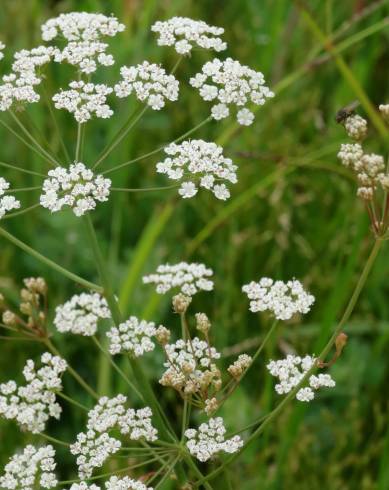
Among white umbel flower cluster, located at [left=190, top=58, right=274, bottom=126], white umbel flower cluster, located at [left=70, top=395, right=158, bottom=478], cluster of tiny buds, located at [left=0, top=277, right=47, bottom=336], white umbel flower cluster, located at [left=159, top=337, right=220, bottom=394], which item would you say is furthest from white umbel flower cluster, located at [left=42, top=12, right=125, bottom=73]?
white umbel flower cluster, located at [left=70, top=395, right=158, bottom=478]

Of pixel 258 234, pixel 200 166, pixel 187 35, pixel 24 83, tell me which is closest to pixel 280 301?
pixel 200 166

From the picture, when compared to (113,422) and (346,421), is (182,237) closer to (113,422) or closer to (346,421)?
(346,421)

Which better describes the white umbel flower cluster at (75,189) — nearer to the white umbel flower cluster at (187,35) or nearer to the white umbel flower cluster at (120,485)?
the white umbel flower cluster at (187,35)

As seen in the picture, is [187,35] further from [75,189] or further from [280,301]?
[280,301]

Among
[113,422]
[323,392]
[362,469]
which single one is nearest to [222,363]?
[323,392]

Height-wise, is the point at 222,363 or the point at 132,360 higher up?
the point at 222,363

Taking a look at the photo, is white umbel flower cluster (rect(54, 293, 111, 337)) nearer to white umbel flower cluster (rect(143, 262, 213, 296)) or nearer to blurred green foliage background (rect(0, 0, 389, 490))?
white umbel flower cluster (rect(143, 262, 213, 296))
